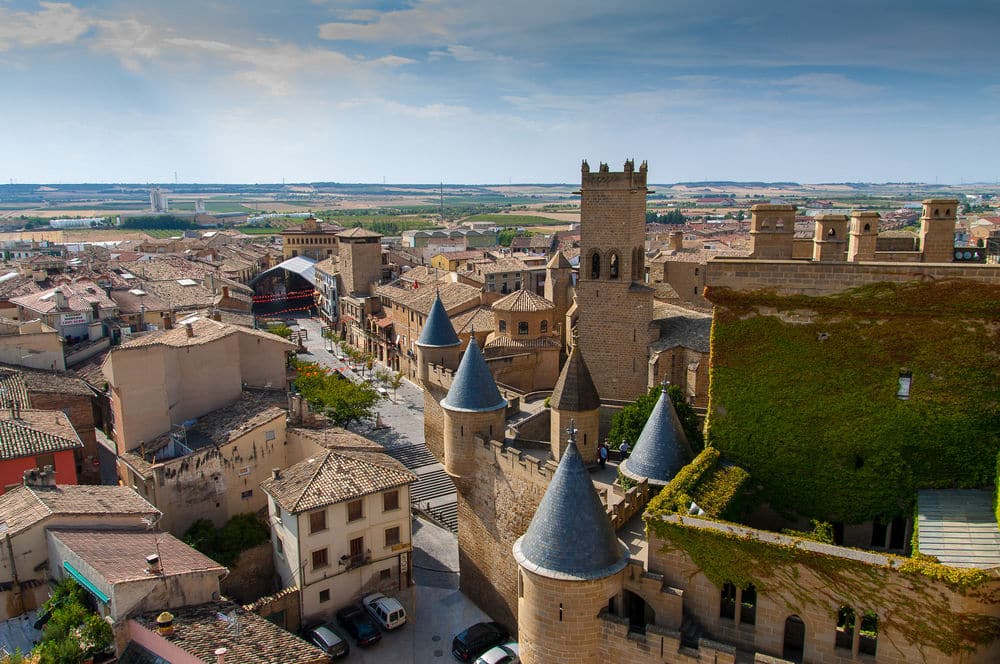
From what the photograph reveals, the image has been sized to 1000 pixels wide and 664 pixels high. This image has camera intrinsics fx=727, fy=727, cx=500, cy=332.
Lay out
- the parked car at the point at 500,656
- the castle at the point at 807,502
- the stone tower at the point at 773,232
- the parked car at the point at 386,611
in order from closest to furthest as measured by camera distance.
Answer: the castle at the point at 807,502 < the parked car at the point at 500,656 < the parked car at the point at 386,611 < the stone tower at the point at 773,232

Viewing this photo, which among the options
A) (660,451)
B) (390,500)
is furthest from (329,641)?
(660,451)

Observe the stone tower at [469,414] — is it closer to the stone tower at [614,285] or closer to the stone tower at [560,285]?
the stone tower at [614,285]

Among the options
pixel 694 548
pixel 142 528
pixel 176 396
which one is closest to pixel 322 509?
pixel 142 528

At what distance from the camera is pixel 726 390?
19672 millimetres

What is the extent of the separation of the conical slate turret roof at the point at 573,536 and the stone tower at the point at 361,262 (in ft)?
201

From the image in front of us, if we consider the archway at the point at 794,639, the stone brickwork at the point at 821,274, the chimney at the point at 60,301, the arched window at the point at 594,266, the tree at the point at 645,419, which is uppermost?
the stone brickwork at the point at 821,274

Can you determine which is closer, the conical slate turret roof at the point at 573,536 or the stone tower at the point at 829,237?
the conical slate turret roof at the point at 573,536

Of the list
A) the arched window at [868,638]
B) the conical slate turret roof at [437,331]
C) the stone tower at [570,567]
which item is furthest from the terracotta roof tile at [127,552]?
the arched window at [868,638]

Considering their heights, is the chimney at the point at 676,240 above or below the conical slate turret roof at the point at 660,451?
above

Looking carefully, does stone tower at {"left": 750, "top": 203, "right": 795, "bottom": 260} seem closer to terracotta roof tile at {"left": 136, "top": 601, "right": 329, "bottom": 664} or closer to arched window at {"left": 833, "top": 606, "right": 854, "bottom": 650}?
arched window at {"left": 833, "top": 606, "right": 854, "bottom": 650}

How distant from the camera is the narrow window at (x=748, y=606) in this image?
53.8 ft

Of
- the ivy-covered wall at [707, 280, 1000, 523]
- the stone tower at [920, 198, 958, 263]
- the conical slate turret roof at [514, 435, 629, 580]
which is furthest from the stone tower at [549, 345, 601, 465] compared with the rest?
the stone tower at [920, 198, 958, 263]

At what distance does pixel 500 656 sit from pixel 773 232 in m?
23.6

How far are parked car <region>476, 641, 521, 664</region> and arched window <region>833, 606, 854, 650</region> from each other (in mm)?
10614
